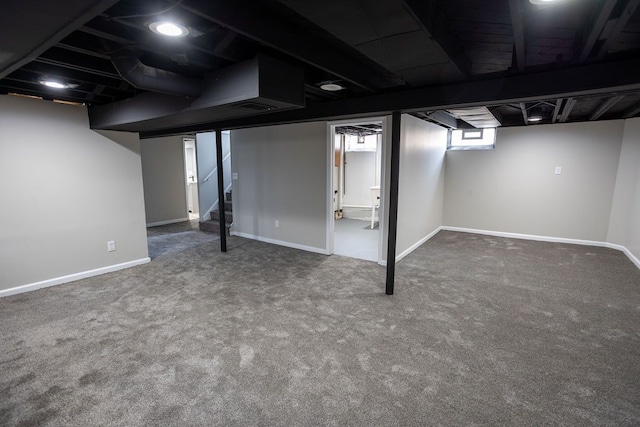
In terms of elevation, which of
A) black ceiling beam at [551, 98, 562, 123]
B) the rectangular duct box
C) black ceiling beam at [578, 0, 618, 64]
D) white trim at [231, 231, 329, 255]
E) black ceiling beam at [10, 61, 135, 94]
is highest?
black ceiling beam at [551, 98, 562, 123]

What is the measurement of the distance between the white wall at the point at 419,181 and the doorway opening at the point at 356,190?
54 cm

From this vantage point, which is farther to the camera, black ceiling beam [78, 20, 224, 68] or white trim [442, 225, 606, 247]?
white trim [442, 225, 606, 247]

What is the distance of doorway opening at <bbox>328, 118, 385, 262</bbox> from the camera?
538 cm

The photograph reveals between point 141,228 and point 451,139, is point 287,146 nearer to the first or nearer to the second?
point 141,228

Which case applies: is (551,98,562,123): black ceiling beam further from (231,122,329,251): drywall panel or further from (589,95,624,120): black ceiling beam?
(231,122,329,251): drywall panel

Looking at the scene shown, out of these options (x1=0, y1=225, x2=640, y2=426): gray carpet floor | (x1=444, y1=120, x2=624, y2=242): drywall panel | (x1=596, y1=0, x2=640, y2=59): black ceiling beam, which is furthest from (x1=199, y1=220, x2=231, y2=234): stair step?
(x1=596, y1=0, x2=640, y2=59): black ceiling beam

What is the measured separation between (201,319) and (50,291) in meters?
2.03

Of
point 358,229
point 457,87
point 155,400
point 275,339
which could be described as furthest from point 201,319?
point 358,229

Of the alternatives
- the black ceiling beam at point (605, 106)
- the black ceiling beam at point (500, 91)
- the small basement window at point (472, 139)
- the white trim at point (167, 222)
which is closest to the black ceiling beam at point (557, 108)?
the black ceiling beam at point (605, 106)

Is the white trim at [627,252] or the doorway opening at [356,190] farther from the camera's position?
the doorway opening at [356,190]

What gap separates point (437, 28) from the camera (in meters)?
1.74

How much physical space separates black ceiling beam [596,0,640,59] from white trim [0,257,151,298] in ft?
17.1

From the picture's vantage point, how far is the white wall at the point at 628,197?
462cm

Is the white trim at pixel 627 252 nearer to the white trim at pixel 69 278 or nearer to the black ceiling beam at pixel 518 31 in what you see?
the black ceiling beam at pixel 518 31
